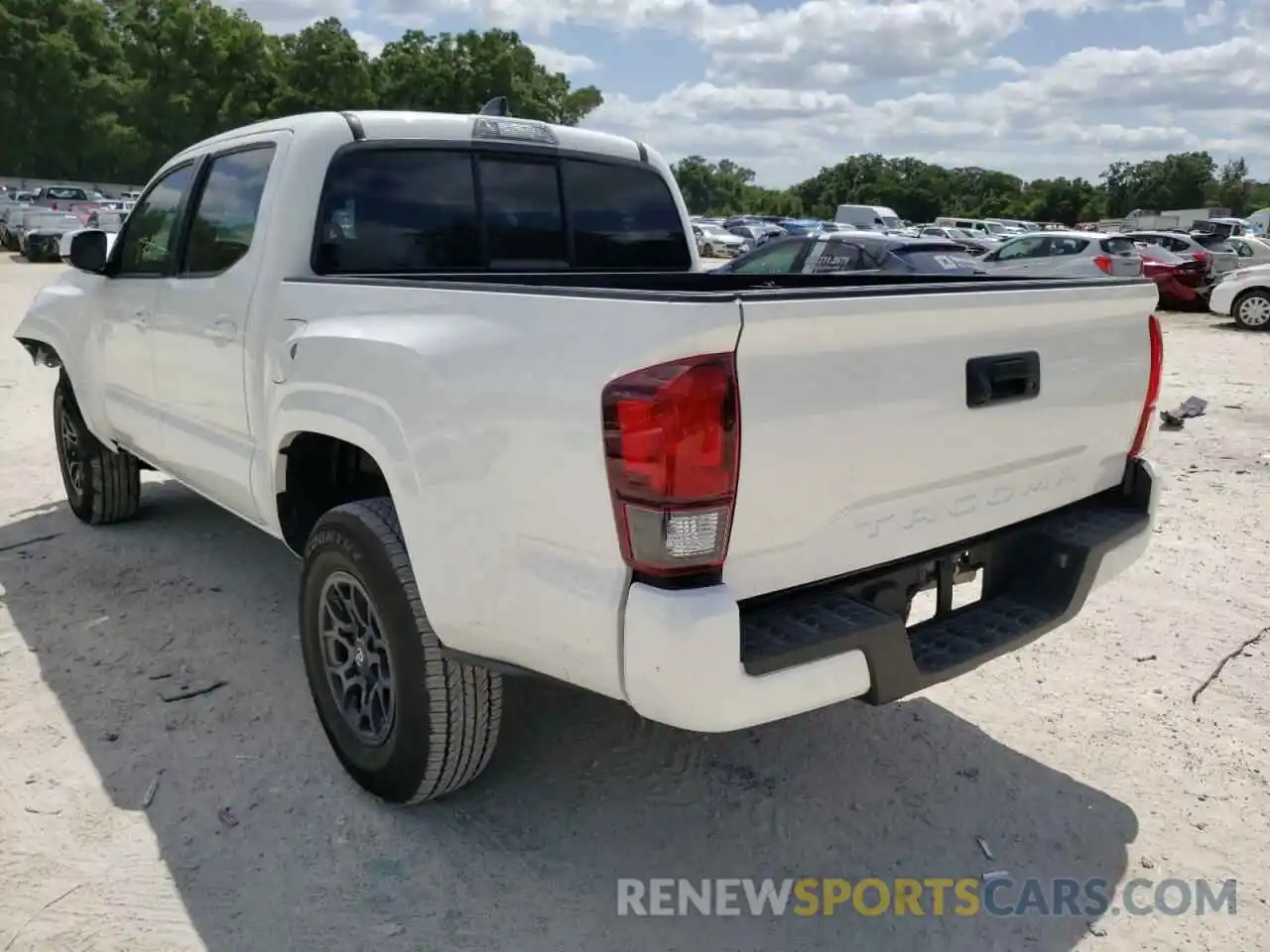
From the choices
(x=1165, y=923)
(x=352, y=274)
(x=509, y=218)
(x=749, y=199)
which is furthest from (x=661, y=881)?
(x=749, y=199)

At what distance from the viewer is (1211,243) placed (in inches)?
936

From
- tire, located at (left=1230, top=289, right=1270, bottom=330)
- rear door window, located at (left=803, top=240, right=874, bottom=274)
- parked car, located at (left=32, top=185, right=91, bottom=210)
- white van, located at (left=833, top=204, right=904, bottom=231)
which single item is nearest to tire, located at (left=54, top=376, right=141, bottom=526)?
rear door window, located at (left=803, top=240, right=874, bottom=274)

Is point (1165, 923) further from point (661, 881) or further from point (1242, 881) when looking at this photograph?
point (661, 881)

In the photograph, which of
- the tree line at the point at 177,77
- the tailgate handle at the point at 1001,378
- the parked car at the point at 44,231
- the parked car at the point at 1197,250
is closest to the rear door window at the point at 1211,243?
the parked car at the point at 1197,250

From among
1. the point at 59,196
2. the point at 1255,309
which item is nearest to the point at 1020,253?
the point at 1255,309

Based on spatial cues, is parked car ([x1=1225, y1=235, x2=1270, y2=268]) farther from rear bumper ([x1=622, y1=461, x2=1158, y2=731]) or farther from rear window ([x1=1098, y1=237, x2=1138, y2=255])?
rear bumper ([x1=622, y1=461, x2=1158, y2=731])

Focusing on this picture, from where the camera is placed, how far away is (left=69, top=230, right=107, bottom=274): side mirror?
479cm

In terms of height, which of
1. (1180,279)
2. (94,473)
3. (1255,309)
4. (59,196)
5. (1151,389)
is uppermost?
(59,196)

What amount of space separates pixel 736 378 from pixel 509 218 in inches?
86.0

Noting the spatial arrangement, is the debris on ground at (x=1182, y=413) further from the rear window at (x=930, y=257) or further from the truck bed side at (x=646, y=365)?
the truck bed side at (x=646, y=365)

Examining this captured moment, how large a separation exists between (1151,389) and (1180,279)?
18644 mm

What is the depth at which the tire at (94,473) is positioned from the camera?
18.4 ft

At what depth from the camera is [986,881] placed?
2846mm

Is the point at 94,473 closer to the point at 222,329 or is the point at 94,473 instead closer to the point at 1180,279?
the point at 222,329
